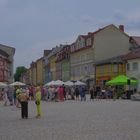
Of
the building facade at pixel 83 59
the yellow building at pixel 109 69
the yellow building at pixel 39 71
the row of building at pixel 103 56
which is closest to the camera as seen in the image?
the row of building at pixel 103 56

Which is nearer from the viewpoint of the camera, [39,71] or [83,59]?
[83,59]

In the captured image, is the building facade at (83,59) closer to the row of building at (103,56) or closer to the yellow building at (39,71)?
the row of building at (103,56)

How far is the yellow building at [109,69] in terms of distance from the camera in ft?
285

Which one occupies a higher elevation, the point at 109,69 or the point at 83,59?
the point at 83,59

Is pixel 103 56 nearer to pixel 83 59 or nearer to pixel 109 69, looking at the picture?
pixel 109 69

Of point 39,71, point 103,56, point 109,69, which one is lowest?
point 109,69

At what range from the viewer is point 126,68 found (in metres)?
85.8

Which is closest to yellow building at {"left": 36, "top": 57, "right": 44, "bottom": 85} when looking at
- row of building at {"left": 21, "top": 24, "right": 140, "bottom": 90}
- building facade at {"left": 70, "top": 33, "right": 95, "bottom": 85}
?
row of building at {"left": 21, "top": 24, "right": 140, "bottom": 90}

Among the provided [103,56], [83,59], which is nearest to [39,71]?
[83,59]

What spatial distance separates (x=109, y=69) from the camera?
91625 mm

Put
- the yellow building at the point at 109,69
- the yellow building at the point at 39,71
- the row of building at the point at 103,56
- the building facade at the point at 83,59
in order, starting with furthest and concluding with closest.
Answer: the yellow building at the point at 39,71 → the building facade at the point at 83,59 → the yellow building at the point at 109,69 → the row of building at the point at 103,56

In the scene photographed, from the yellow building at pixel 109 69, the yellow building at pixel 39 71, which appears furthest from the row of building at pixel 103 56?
the yellow building at pixel 39 71

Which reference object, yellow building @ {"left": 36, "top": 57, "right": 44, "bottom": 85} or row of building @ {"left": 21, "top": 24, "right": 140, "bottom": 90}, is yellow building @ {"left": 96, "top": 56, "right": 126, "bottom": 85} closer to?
row of building @ {"left": 21, "top": 24, "right": 140, "bottom": 90}

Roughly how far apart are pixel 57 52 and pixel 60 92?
83.5 meters
